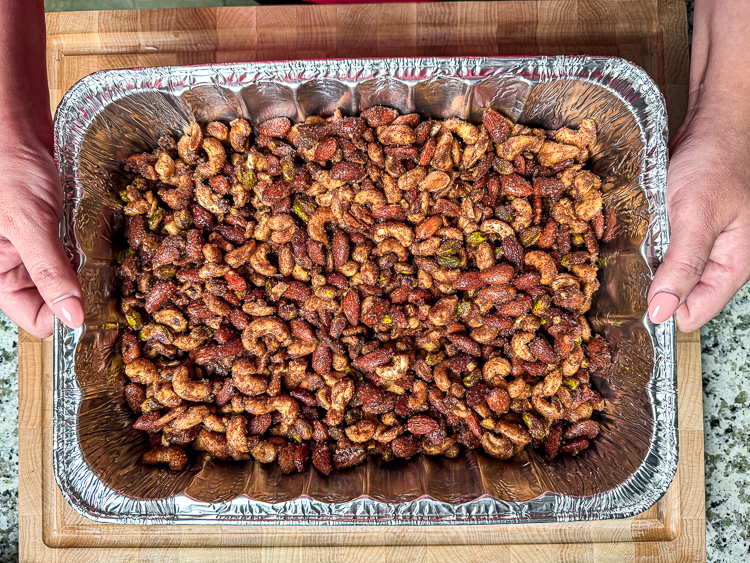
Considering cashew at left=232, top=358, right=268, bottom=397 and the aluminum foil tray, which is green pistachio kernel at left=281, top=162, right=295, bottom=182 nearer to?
the aluminum foil tray

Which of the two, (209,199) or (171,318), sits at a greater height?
(209,199)

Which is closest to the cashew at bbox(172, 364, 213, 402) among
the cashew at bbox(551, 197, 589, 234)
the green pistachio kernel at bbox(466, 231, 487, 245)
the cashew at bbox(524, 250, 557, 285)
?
the green pistachio kernel at bbox(466, 231, 487, 245)

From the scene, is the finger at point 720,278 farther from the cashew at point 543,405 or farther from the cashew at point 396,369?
the cashew at point 396,369

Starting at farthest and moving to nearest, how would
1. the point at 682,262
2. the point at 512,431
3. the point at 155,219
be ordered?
the point at 155,219
the point at 512,431
the point at 682,262

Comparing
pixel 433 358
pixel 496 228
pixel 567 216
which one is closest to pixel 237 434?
pixel 433 358

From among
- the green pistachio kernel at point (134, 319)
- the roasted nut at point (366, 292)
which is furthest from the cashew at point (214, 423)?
the green pistachio kernel at point (134, 319)

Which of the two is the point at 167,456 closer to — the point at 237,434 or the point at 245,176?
the point at 237,434

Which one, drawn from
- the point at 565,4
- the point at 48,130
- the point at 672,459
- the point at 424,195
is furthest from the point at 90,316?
the point at 565,4

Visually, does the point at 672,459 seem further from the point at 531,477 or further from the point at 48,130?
the point at 48,130
